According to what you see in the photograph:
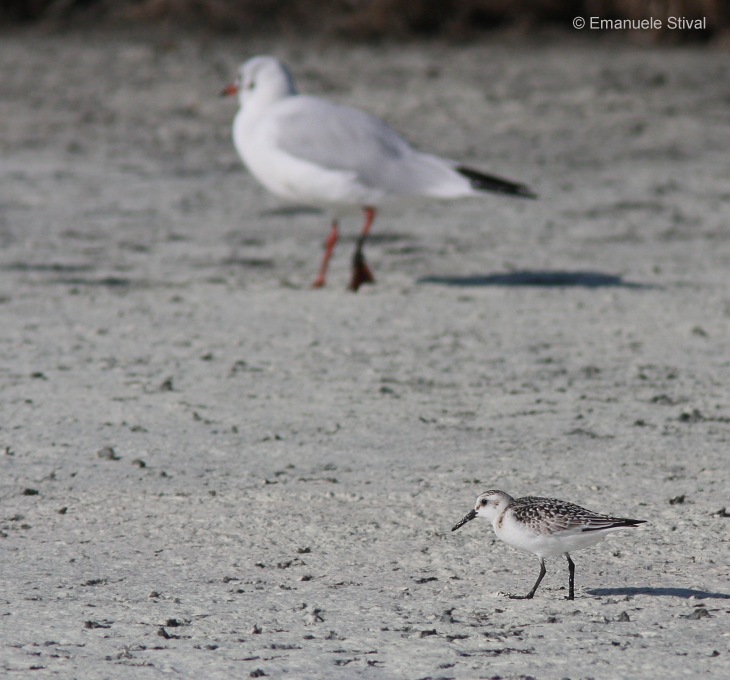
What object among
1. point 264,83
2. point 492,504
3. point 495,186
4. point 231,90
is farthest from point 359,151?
point 492,504

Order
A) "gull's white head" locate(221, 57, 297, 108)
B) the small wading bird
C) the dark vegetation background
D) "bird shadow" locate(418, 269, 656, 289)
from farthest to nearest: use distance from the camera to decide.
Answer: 1. the dark vegetation background
2. "gull's white head" locate(221, 57, 297, 108)
3. "bird shadow" locate(418, 269, 656, 289)
4. the small wading bird

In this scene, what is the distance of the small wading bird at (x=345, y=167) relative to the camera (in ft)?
25.8

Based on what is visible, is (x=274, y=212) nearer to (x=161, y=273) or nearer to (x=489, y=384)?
(x=161, y=273)

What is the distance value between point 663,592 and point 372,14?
1596cm

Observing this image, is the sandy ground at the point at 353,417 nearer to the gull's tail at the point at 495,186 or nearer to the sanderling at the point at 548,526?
the sanderling at the point at 548,526

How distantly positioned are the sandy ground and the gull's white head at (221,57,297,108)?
1.02m

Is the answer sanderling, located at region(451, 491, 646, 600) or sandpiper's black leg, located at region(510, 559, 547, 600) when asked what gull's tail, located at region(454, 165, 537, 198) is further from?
sandpiper's black leg, located at region(510, 559, 547, 600)

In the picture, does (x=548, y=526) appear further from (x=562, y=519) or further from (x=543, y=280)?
(x=543, y=280)

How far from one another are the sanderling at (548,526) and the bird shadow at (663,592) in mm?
107

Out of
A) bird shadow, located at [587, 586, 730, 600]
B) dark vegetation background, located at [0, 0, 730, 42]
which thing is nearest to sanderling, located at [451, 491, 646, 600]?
bird shadow, located at [587, 586, 730, 600]

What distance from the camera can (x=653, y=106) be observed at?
14.6 metres

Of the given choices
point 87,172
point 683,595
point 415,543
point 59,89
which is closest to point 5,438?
point 415,543

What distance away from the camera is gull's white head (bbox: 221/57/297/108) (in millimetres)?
8461

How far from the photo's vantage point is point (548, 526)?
12.2 feet
